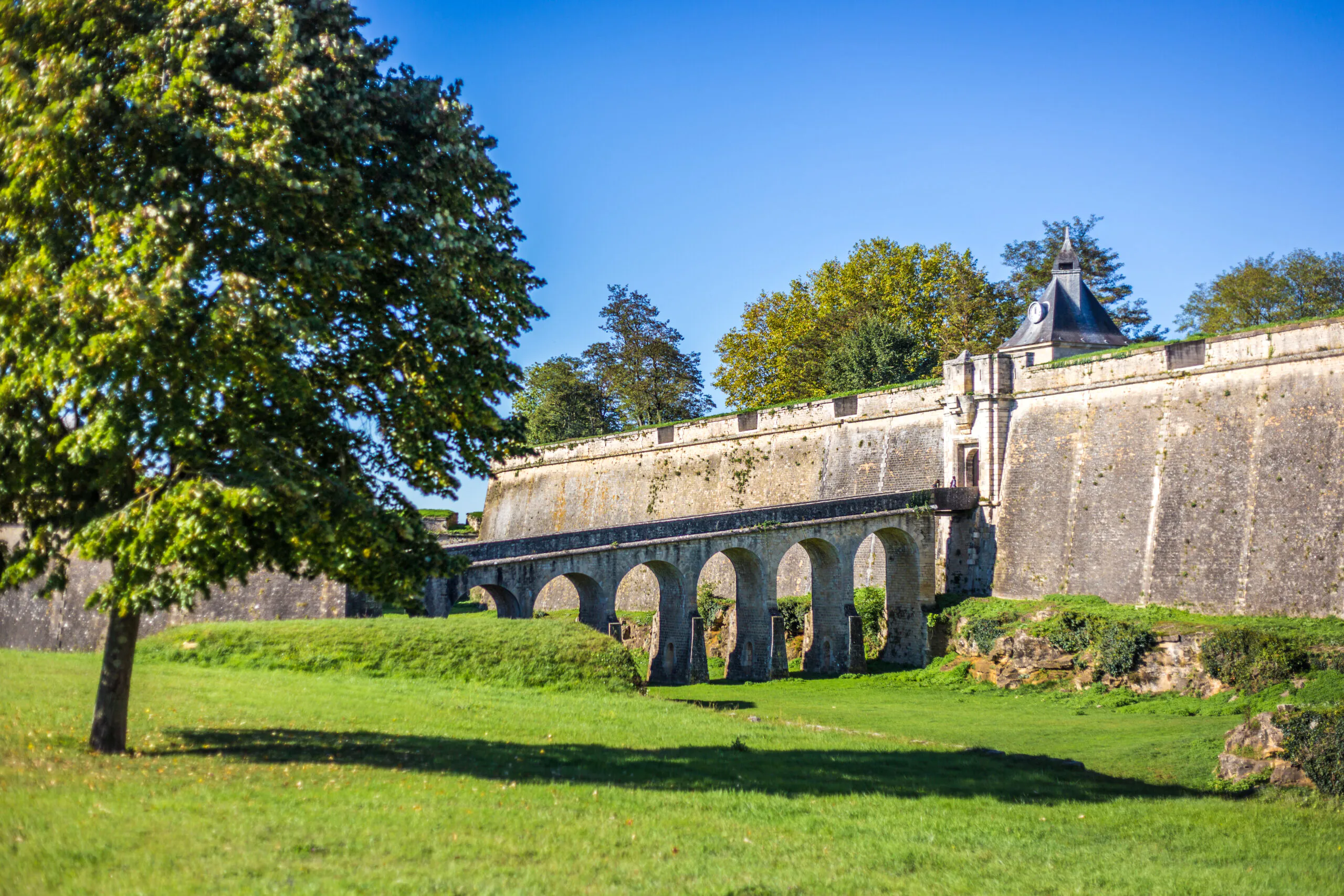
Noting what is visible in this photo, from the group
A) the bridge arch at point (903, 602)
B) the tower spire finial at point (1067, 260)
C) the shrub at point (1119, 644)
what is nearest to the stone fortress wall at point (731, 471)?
the bridge arch at point (903, 602)

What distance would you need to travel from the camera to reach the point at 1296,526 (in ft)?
101

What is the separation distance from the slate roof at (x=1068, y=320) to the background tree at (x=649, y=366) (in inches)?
950

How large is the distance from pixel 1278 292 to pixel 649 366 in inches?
1285

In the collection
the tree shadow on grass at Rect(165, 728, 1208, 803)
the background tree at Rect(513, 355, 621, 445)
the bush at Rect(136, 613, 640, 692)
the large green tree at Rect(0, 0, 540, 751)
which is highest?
the background tree at Rect(513, 355, 621, 445)

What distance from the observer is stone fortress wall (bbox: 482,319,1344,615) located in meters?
31.4

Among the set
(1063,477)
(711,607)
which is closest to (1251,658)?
(1063,477)

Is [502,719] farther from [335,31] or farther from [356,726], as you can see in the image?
[335,31]

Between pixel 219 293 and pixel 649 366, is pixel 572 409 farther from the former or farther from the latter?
pixel 219 293

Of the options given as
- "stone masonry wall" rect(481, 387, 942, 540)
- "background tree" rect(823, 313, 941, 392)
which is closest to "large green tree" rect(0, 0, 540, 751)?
"stone masonry wall" rect(481, 387, 942, 540)

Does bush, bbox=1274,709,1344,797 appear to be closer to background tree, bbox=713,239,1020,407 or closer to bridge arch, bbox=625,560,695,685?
bridge arch, bbox=625,560,695,685

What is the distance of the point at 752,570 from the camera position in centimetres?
3772

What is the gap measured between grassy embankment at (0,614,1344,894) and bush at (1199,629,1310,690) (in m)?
4.65

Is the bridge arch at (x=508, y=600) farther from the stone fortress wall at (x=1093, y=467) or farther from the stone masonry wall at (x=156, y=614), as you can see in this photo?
the stone fortress wall at (x=1093, y=467)

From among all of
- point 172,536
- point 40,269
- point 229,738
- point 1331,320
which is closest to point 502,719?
point 229,738
